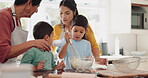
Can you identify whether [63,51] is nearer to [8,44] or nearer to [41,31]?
[41,31]

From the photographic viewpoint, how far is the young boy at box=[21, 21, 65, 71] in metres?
1.57

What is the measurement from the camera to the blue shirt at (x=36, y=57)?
1.59 m

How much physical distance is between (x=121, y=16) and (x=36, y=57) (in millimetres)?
2799

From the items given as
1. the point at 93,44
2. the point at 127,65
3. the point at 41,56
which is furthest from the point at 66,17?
the point at 127,65

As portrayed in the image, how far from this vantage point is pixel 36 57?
1633 mm

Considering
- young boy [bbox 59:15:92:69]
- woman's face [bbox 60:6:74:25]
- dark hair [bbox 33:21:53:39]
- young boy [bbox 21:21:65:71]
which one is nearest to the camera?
young boy [bbox 21:21:65:71]

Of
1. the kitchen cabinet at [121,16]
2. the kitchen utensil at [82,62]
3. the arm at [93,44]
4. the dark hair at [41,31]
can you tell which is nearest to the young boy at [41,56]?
the dark hair at [41,31]

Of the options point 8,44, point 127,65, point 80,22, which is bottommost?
point 127,65

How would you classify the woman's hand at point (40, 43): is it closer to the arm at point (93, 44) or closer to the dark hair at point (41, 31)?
the dark hair at point (41, 31)

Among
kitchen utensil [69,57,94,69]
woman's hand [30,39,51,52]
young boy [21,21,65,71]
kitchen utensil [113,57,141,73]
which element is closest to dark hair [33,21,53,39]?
young boy [21,21,65,71]

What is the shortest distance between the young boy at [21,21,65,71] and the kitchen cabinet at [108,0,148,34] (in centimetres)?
247

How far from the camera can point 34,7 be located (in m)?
1.67

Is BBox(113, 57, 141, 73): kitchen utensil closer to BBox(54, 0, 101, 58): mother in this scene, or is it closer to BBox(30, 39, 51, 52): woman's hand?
BBox(30, 39, 51, 52): woman's hand

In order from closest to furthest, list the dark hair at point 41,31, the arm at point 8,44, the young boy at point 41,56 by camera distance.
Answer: the arm at point 8,44 < the young boy at point 41,56 < the dark hair at point 41,31
